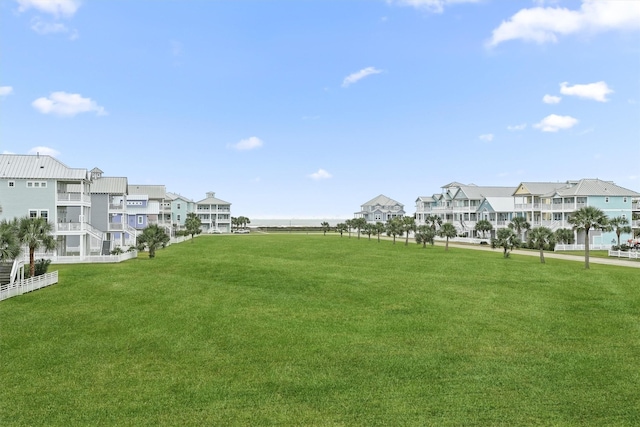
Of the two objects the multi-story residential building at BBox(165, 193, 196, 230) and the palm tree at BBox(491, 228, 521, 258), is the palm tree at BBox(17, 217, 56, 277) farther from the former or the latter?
the multi-story residential building at BBox(165, 193, 196, 230)

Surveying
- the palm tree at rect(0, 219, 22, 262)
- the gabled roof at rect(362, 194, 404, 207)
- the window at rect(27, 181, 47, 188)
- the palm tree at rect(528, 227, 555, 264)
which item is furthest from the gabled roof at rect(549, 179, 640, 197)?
the palm tree at rect(0, 219, 22, 262)

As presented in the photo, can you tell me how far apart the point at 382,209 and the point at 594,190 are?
237 feet

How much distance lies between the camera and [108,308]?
24625 mm

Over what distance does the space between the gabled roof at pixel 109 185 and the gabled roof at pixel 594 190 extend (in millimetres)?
69302

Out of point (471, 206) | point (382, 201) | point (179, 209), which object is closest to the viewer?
point (471, 206)

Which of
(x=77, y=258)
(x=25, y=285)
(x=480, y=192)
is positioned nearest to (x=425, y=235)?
(x=480, y=192)

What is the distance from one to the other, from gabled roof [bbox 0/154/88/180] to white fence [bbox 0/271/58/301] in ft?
57.8

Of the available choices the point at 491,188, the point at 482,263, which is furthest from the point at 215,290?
the point at 491,188

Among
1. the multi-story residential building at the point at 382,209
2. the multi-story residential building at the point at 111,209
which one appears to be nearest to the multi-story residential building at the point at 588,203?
the multi-story residential building at the point at 382,209

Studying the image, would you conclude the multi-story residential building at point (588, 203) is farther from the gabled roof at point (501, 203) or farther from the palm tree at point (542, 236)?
the palm tree at point (542, 236)

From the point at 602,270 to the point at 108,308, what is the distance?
40.0 m

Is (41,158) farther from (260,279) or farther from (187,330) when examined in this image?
(187,330)

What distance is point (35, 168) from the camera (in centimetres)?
4659

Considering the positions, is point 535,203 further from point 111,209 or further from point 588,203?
point 111,209
